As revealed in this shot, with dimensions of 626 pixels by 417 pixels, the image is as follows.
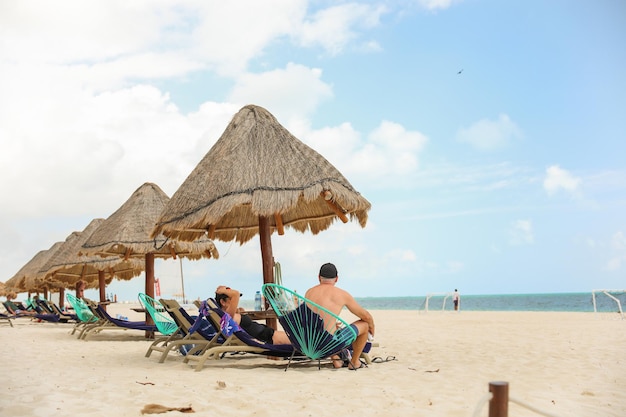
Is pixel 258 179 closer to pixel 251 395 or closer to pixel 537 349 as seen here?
pixel 251 395

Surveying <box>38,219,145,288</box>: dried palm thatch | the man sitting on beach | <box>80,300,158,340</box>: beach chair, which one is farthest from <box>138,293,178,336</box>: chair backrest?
<box>38,219,145,288</box>: dried palm thatch

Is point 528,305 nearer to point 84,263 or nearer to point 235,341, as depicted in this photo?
point 84,263

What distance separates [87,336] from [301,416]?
723cm

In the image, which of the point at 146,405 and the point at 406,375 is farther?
the point at 406,375

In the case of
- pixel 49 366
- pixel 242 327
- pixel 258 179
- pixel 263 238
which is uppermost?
pixel 258 179

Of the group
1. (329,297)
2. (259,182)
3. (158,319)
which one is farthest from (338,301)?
(158,319)

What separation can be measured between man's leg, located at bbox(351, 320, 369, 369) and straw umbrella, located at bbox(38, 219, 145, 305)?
8089 mm

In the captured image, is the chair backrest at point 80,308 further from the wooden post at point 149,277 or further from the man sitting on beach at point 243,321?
the man sitting on beach at point 243,321

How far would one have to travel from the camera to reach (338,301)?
212 inches

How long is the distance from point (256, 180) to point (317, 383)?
2.70 m

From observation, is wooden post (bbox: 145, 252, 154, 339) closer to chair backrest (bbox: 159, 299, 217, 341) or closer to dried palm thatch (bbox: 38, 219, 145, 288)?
dried palm thatch (bbox: 38, 219, 145, 288)

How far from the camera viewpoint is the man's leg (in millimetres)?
5472

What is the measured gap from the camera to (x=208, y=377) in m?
5.08

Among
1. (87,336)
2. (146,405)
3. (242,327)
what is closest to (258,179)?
(242,327)
